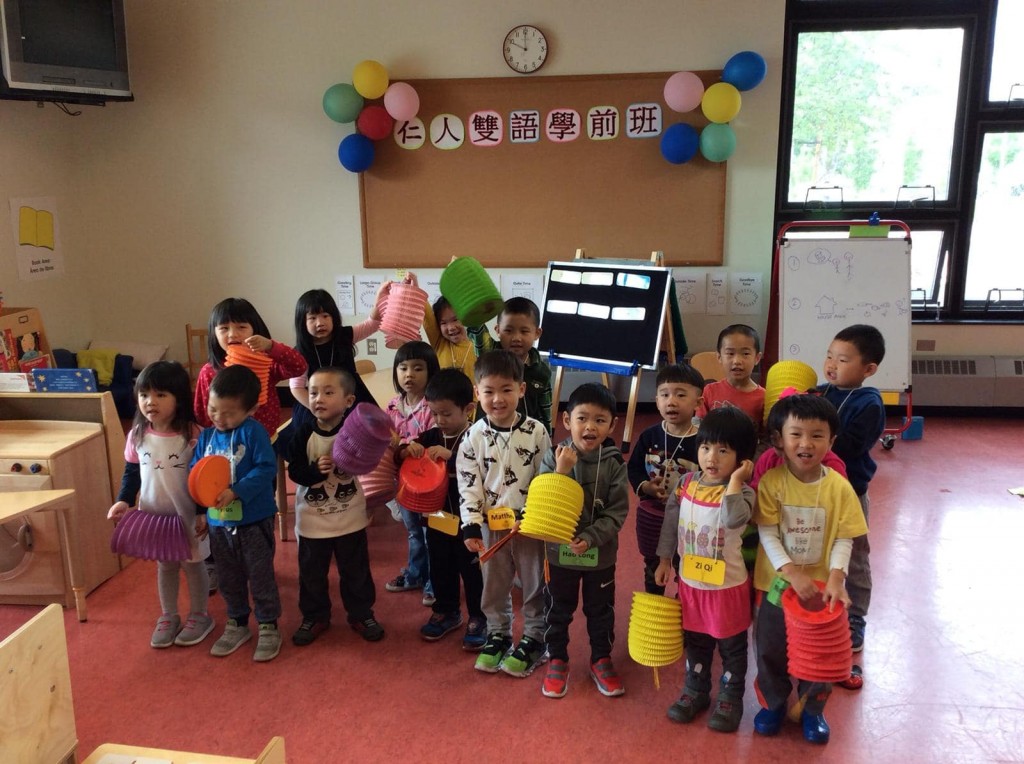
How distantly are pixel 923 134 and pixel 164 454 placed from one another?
5118 millimetres

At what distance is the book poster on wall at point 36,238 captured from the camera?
5.17 m

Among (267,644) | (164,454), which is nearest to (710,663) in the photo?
(267,644)

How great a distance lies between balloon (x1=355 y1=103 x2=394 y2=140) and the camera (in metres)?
5.27

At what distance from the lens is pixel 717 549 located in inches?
89.3

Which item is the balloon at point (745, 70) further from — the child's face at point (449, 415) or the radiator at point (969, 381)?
the child's face at point (449, 415)

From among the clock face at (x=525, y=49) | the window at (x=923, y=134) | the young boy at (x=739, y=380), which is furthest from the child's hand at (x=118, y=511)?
the window at (x=923, y=134)

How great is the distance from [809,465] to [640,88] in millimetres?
3671

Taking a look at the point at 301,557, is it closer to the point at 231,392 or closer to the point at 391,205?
the point at 231,392

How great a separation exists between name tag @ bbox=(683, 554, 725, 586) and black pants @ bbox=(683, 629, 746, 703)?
20 cm

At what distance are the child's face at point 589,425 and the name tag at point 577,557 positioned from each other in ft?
1.02

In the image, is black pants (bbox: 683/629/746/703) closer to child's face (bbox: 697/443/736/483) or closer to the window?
child's face (bbox: 697/443/736/483)

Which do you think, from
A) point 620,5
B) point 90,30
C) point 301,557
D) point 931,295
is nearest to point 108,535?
point 301,557

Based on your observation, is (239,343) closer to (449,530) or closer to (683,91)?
(449,530)

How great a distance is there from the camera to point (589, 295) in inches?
196
